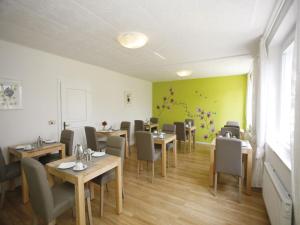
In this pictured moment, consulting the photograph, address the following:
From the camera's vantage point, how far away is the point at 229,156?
2.32m

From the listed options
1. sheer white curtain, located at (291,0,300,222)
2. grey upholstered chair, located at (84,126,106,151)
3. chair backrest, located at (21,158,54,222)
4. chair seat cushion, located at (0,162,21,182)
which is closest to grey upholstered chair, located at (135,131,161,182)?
grey upholstered chair, located at (84,126,106,151)

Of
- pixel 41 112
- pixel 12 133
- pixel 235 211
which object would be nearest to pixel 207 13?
pixel 235 211

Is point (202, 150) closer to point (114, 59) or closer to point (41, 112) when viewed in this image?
point (114, 59)

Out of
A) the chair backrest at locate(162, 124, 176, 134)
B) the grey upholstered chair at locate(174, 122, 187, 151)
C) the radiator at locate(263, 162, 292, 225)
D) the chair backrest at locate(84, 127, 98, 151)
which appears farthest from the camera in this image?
the grey upholstered chair at locate(174, 122, 187, 151)

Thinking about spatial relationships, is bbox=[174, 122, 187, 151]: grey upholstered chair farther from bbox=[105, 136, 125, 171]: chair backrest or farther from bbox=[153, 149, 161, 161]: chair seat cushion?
bbox=[105, 136, 125, 171]: chair backrest

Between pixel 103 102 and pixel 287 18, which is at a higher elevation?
pixel 287 18

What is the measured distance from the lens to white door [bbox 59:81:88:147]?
3.39m

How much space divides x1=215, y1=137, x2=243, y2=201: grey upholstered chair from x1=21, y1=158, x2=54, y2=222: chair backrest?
221 cm

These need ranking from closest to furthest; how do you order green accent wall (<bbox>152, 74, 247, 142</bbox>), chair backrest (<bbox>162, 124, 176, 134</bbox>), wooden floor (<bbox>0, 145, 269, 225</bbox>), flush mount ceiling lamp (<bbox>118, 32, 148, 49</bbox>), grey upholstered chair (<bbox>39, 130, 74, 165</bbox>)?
wooden floor (<bbox>0, 145, 269, 225</bbox>)
flush mount ceiling lamp (<bbox>118, 32, 148, 49</bbox>)
grey upholstered chair (<bbox>39, 130, 74, 165</bbox>)
chair backrest (<bbox>162, 124, 176, 134</bbox>)
green accent wall (<bbox>152, 74, 247, 142</bbox>)

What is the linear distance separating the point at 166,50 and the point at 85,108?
7.90 feet

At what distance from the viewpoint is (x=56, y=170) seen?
1.71m

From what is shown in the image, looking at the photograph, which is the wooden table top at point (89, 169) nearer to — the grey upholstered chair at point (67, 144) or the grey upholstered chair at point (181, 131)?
the grey upholstered chair at point (67, 144)

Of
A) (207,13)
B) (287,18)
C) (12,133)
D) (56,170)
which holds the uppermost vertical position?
(207,13)

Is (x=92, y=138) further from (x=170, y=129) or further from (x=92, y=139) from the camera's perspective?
(x=170, y=129)
